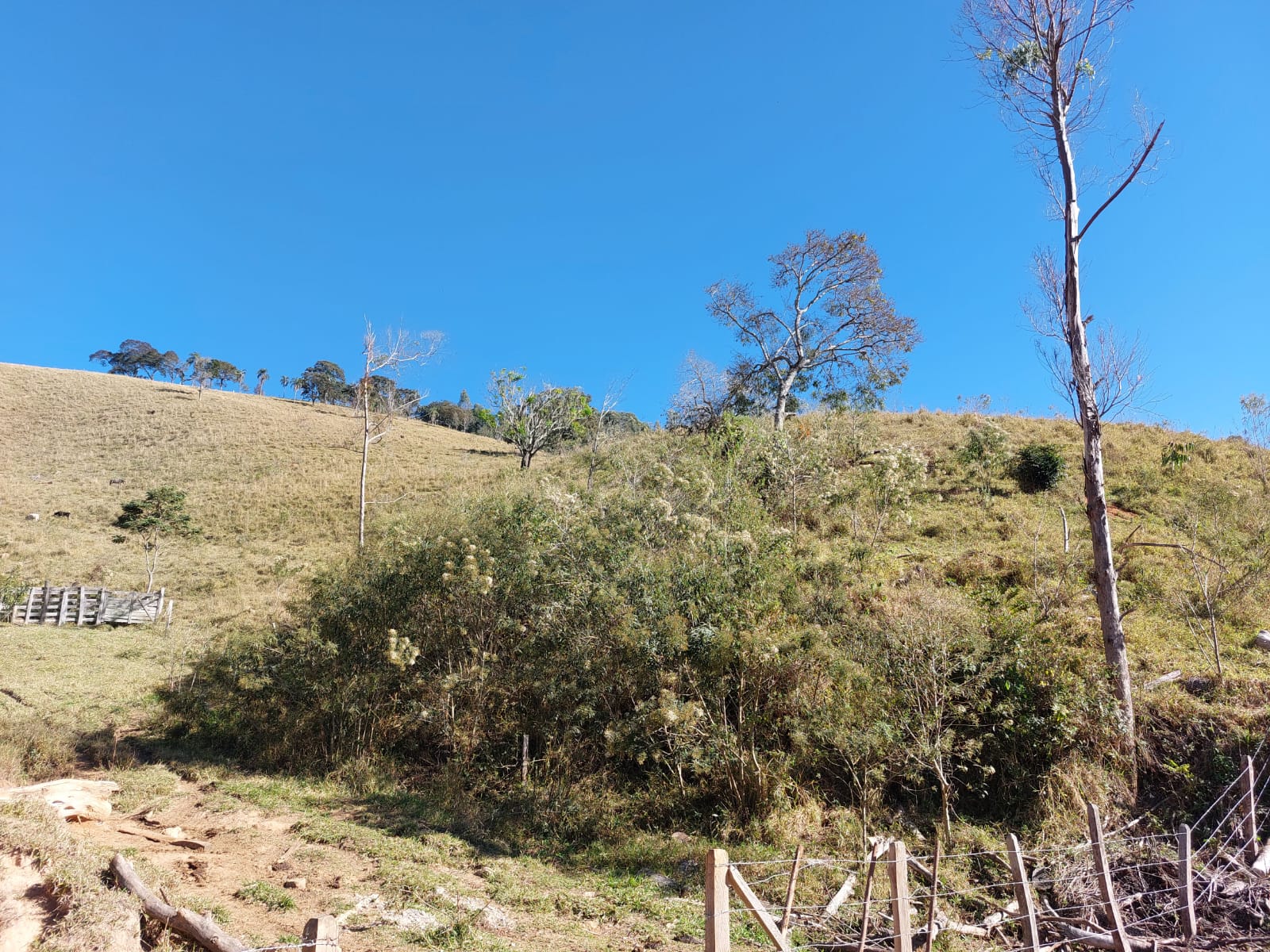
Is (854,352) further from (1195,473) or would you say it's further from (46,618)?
(46,618)

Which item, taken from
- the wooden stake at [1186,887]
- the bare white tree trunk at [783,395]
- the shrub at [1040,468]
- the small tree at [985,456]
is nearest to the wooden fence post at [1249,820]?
the wooden stake at [1186,887]

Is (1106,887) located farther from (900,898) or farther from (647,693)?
(647,693)

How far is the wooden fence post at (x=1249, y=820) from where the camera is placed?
6.72 m

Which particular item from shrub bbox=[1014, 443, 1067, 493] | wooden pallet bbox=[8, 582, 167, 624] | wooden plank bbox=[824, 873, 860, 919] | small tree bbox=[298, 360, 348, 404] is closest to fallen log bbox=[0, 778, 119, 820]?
wooden plank bbox=[824, 873, 860, 919]

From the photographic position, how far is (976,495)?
1797 centimetres

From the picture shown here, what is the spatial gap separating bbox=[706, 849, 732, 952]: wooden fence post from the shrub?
1749 centimetres

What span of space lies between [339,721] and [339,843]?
3.20 m

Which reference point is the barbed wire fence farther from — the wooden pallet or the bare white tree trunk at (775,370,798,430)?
the wooden pallet

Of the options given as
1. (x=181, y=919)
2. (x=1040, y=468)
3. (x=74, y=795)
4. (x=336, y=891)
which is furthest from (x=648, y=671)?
(x=1040, y=468)

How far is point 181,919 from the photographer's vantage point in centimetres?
445

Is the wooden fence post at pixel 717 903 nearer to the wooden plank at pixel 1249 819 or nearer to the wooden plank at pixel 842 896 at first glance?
the wooden plank at pixel 842 896

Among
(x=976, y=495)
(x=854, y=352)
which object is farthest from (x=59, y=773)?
(x=854, y=352)

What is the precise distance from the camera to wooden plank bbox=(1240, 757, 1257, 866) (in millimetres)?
6729

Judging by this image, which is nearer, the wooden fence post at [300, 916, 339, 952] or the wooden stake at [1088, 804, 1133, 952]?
the wooden fence post at [300, 916, 339, 952]
